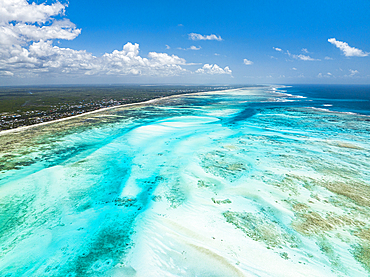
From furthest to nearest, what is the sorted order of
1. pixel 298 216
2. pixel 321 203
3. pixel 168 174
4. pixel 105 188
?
pixel 168 174 < pixel 105 188 < pixel 321 203 < pixel 298 216

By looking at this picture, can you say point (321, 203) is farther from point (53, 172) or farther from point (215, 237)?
point (53, 172)

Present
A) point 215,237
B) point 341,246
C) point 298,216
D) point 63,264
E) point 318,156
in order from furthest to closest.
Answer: point 318,156 < point 298,216 < point 215,237 < point 341,246 < point 63,264

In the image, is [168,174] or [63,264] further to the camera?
[168,174]

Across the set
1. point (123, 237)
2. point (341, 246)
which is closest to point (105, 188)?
point (123, 237)

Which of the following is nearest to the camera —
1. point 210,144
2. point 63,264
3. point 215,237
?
point 63,264

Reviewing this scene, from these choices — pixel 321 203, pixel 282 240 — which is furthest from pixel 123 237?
pixel 321 203

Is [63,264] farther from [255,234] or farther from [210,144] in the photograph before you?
[210,144]
